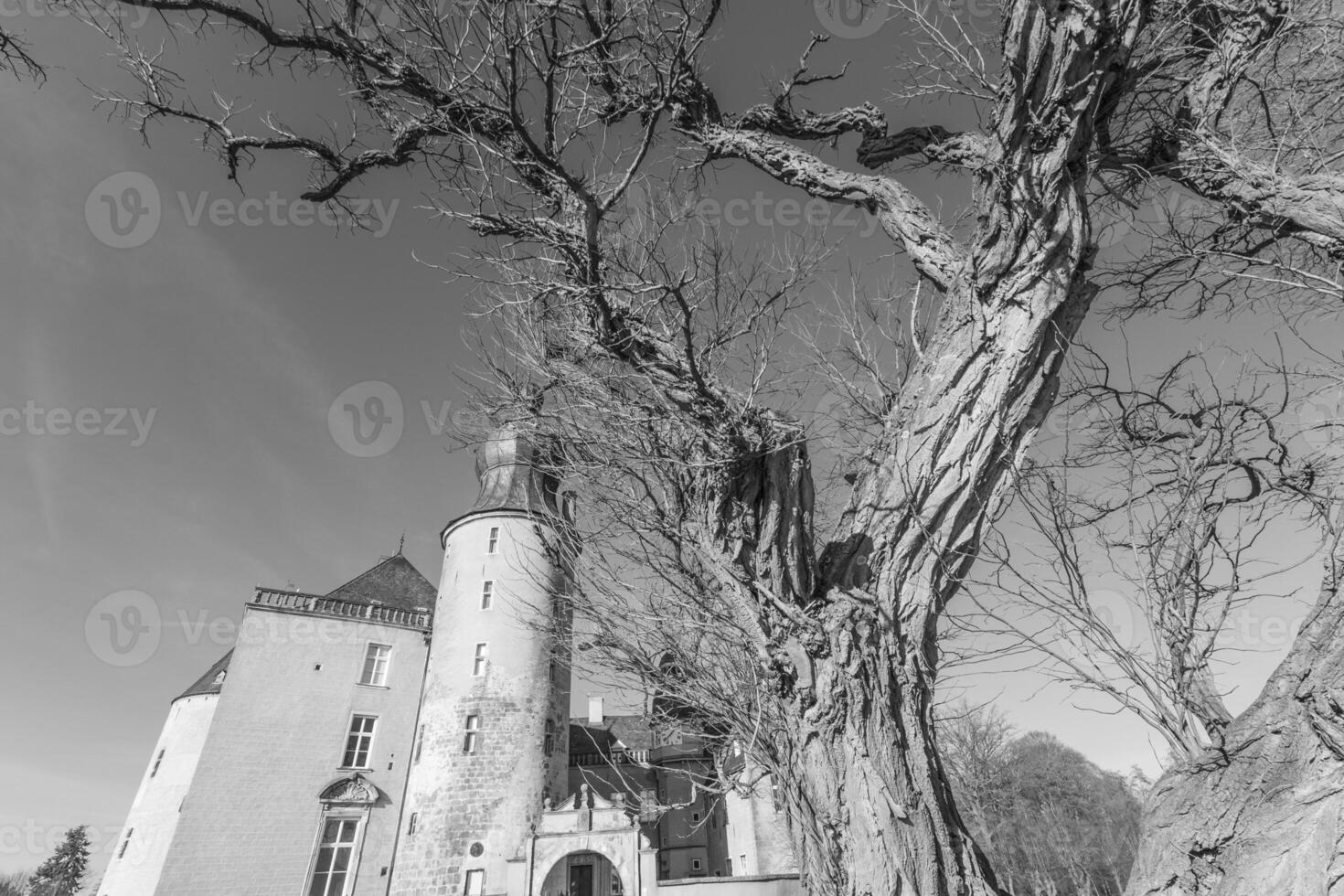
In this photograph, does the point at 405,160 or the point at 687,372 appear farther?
the point at 405,160

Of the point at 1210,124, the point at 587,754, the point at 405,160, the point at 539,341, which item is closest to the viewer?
the point at 1210,124

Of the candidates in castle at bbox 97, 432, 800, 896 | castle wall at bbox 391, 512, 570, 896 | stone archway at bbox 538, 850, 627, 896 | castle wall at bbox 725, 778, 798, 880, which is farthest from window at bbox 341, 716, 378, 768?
castle wall at bbox 725, 778, 798, 880

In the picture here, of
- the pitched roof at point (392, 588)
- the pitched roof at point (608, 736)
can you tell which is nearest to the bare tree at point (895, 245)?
the pitched roof at point (392, 588)

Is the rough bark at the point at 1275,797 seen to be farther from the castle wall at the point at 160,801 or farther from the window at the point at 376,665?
the window at the point at 376,665

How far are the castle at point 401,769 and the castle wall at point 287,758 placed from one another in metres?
0.04

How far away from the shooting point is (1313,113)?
347 centimetres

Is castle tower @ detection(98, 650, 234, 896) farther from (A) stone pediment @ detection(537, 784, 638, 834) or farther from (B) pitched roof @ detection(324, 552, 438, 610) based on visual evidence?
(A) stone pediment @ detection(537, 784, 638, 834)

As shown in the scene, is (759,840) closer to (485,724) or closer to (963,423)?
(485,724)

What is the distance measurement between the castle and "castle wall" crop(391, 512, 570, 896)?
5cm

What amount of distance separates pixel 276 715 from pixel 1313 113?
23.2 meters

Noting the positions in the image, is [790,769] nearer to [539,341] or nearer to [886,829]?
[886,829]

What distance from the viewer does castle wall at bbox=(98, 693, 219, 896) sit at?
54.0 feet

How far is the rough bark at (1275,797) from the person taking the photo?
1.63m

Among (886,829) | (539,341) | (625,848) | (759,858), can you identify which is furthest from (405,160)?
(759,858)
